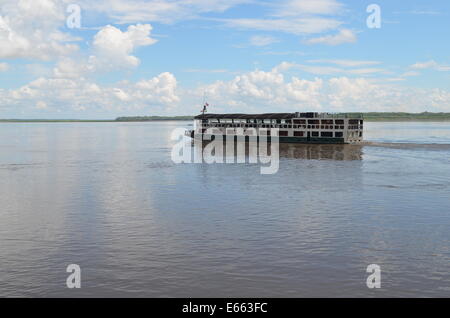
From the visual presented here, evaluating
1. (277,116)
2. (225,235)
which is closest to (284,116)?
(277,116)

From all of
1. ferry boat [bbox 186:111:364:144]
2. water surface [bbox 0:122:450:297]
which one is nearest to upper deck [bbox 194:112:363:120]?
ferry boat [bbox 186:111:364:144]

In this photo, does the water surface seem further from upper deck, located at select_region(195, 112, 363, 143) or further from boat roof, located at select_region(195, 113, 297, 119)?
boat roof, located at select_region(195, 113, 297, 119)

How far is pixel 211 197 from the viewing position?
183 ft

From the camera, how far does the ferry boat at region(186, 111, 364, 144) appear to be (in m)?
146

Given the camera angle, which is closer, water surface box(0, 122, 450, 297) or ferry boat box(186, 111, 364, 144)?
water surface box(0, 122, 450, 297)

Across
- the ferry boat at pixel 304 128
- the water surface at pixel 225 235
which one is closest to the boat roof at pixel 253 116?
the ferry boat at pixel 304 128

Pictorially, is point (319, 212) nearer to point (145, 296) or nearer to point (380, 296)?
point (380, 296)

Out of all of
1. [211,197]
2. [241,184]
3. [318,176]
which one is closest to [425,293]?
[211,197]

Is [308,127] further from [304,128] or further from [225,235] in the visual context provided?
[225,235]

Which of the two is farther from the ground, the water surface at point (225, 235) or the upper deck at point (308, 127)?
the upper deck at point (308, 127)

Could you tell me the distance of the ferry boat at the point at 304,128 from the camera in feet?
479

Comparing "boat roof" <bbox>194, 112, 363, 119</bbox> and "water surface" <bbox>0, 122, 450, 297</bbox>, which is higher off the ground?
"boat roof" <bbox>194, 112, 363, 119</bbox>

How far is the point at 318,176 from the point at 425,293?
51561 mm

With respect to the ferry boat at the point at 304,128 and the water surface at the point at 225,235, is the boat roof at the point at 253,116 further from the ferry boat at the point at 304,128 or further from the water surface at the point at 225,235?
the water surface at the point at 225,235
